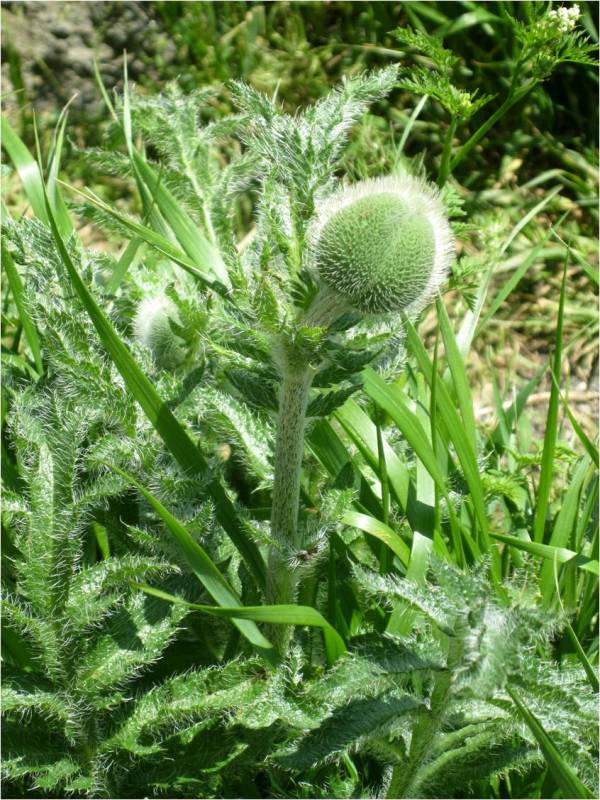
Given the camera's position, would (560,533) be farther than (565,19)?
No

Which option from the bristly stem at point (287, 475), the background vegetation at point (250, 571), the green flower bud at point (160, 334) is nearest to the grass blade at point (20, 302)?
the background vegetation at point (250, 571)

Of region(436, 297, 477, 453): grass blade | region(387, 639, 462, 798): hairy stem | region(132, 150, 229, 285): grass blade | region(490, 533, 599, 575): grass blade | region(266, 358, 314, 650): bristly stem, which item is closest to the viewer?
region(387, 639, 462, 798): hairy stem

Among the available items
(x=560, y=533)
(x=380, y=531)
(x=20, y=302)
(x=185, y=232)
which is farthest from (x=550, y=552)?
(x=20, y=302)

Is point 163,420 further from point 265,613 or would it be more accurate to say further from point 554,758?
point 554,758

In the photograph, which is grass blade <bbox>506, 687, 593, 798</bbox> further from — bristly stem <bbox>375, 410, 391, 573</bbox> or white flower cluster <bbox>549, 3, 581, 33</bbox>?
white flower cluster <bbox>549, 3, 581, 33</bbox>

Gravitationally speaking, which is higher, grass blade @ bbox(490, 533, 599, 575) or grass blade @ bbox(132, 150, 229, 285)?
grass blade @ bbox(132, 150, 229, 285)

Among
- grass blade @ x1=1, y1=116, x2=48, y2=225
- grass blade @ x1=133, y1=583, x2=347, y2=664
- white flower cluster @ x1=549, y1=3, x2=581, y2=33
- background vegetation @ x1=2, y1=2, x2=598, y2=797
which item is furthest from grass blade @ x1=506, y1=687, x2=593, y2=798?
grass blade @ x1=1, y1=116, x2=48, y2=225
